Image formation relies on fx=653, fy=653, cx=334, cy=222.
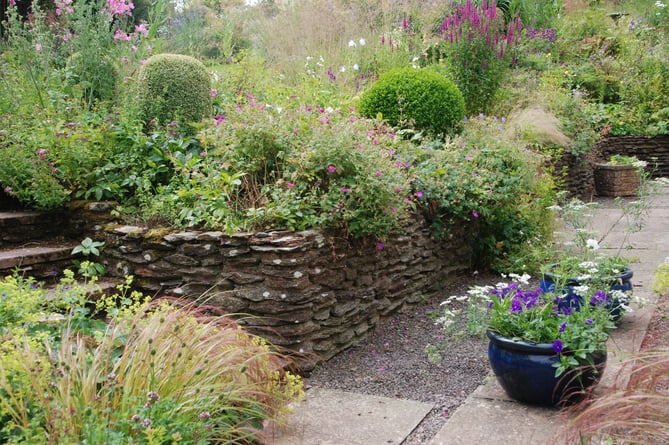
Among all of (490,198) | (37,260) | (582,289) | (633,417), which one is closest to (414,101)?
(490,198)

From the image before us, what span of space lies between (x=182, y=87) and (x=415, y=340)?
2714 millimetres

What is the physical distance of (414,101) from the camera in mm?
6477

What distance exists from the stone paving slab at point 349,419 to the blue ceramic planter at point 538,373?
459mm

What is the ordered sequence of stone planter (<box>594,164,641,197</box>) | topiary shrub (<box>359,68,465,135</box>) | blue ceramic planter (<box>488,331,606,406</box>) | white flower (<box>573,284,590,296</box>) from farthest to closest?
stone planter (<box>594,164,641,197</box>) → topiary shrub (<box>359,68,465,135</box>) → white flower (<box>573,284,590,296</box>) → blue ceramic planter (<box>488,331,606,406</box>)

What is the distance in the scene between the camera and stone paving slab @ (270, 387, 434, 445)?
296 centimetres

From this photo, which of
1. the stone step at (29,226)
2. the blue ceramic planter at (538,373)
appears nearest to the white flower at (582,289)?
the blue ceramic planter at (538,373)

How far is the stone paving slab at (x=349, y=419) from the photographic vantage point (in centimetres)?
296

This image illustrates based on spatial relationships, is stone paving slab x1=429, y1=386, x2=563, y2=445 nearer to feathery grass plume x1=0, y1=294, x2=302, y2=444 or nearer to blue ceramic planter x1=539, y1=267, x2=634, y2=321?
feathery grass plume x1=0, y1=294, x2=302, y2=444

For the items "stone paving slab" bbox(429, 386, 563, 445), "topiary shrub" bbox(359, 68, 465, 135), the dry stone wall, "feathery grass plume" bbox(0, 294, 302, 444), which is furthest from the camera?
"topiary shrub" bbox(359, 68, 465, 135)

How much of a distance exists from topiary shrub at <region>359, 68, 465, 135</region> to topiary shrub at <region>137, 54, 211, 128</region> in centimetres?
199

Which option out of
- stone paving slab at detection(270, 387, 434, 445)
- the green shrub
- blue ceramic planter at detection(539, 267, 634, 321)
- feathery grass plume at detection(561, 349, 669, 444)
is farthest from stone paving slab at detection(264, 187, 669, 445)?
the green shrub

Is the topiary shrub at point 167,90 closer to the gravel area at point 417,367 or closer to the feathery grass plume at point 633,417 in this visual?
the gravel area at point 417,367

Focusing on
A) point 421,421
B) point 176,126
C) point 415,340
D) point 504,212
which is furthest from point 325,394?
point 504,212

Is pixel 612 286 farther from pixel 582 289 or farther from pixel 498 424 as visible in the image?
pixel 498 424
